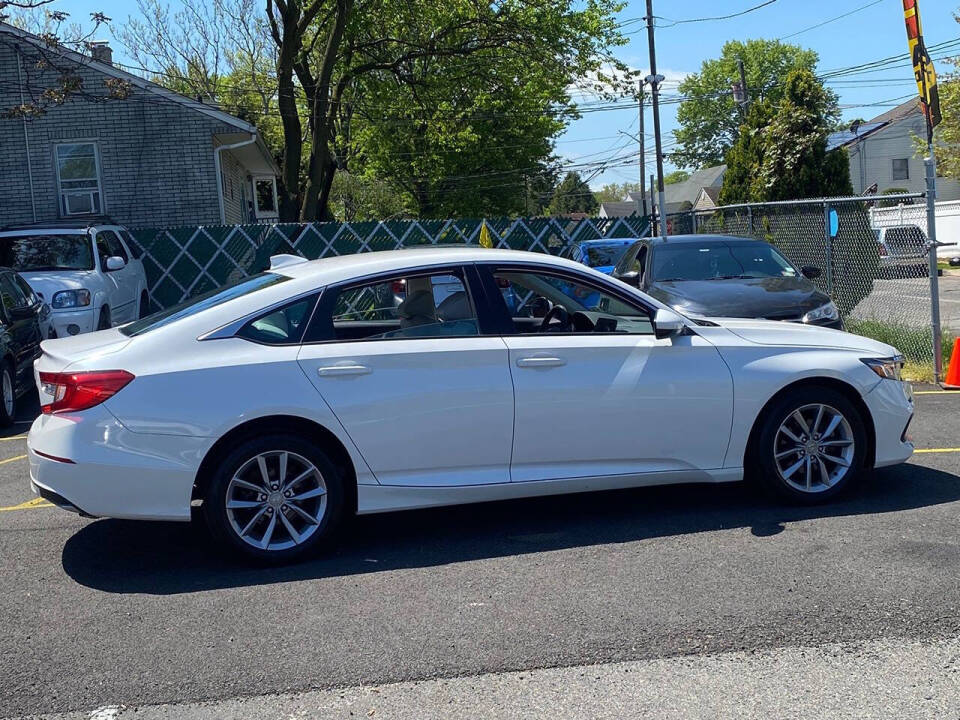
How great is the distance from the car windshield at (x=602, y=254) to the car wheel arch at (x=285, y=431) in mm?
12396

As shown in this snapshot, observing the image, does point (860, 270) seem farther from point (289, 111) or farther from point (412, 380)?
point (289, 111)

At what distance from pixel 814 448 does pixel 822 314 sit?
4538 mm

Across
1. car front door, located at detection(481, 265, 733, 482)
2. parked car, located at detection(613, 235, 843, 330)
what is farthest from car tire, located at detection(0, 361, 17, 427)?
parked car, located at detection(613, 235, 843, 330)

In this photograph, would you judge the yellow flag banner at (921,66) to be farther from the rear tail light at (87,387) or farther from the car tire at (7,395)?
the car tire at (7,395)

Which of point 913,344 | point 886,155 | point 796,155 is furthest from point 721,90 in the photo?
point 913,344

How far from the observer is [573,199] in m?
114

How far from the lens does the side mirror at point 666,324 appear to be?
575cm

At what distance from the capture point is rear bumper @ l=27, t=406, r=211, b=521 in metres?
5.07

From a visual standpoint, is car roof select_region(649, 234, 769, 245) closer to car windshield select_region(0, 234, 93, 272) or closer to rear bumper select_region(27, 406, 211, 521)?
car windshield select_region(0, 234, 93, 272)

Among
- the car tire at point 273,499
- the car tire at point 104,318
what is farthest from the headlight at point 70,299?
the car tire at point 273,499

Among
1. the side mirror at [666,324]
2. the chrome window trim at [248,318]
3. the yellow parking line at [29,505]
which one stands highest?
→ the chrome window trim at [248,318]

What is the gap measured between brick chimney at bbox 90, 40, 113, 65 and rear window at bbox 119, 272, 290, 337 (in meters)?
15.8

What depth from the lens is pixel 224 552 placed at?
5.34 metres

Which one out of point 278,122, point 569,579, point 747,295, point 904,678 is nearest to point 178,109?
point 747,295
